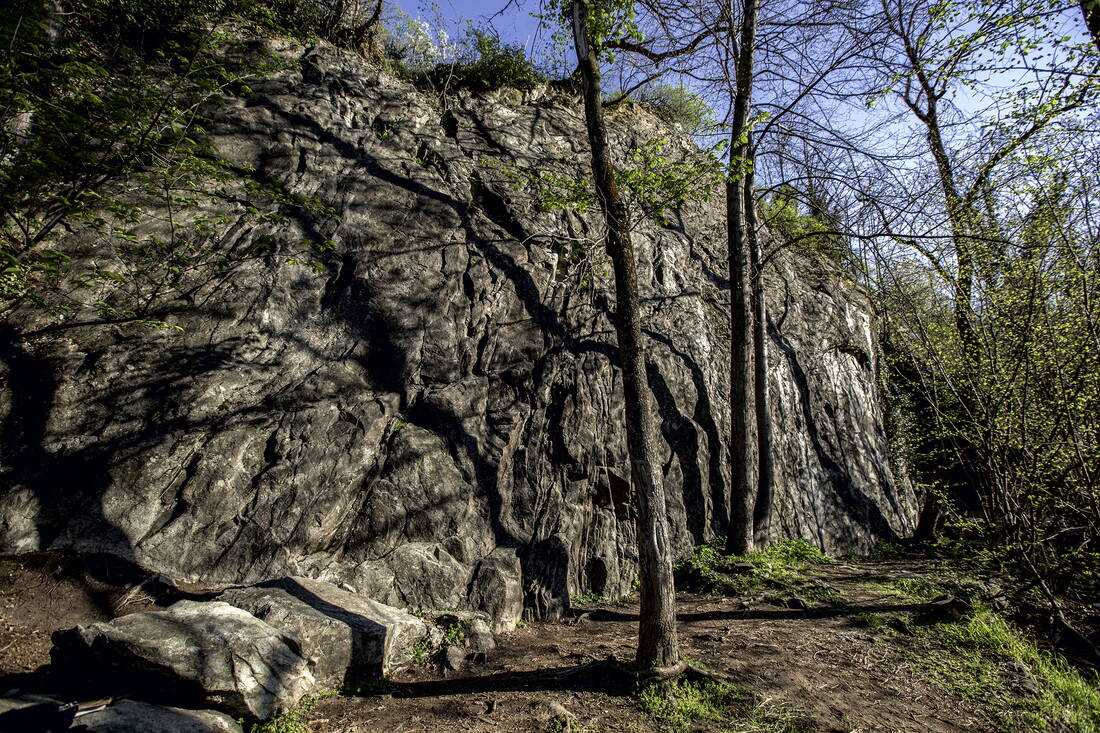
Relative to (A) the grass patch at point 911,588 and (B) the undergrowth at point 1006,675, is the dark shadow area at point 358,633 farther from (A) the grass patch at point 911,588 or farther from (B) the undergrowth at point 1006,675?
(A) the grass patch at point 911,588

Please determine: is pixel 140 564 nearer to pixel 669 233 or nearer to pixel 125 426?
pixel 125 426

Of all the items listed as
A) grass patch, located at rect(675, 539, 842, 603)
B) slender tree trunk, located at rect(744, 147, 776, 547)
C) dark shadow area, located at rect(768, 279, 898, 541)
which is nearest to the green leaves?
slender tree trunk, located at rect(744, 147, 776, 547)

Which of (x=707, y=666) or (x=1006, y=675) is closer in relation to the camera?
(x=1006, y=675)

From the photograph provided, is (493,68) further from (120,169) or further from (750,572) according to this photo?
(750,572)

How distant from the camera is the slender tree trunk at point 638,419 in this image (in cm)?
490

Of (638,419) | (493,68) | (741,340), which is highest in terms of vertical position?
(493,68)

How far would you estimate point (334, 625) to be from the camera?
4938 millimetres

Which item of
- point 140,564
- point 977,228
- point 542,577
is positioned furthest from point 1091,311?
point 140,564

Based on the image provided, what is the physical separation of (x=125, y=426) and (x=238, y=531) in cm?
191

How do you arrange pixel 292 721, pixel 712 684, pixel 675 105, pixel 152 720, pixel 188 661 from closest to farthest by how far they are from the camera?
1. pixel 152 720
2. pixel 188 661
3. pixel 292 721
4. pixel 712 684
5. pixel 675 105

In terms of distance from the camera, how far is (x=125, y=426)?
605cm

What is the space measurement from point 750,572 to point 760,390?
3365mm

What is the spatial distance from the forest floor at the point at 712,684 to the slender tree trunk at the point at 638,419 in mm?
479

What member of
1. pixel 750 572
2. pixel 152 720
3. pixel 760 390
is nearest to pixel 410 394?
pixel 152 720
